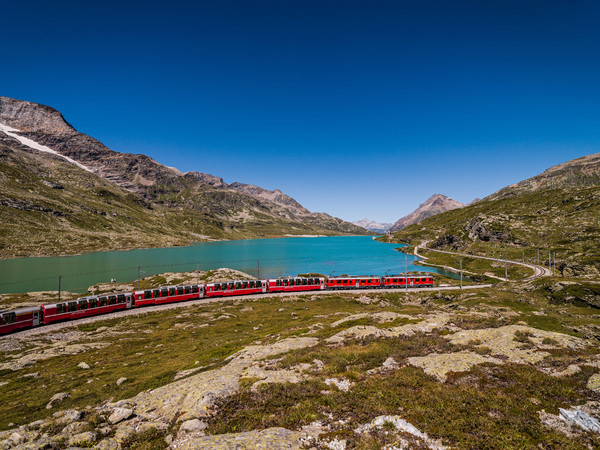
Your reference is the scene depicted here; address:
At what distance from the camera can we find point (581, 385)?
45.3ft

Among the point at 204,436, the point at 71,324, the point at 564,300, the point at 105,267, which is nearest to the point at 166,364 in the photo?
the point at 204,436

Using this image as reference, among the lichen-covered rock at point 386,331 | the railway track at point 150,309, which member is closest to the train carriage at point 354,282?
the railway track at point 150,309

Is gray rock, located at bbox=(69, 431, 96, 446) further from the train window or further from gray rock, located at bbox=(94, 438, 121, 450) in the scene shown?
the train window

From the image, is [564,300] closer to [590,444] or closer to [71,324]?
[590,444]

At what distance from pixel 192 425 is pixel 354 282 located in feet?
260

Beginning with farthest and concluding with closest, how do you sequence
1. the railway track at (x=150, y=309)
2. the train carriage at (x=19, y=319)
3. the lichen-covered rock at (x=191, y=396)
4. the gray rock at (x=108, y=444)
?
the railway track at (x=150, y=309) → the train carriage at (x=19, y=319) → the lichen-covered rock at (x=191, y=396) → the gray rock at (x=108, y=444)

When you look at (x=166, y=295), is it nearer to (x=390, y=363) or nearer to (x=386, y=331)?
(x=386, y=331)

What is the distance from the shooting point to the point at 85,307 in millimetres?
56125

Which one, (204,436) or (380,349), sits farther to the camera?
(380,349)

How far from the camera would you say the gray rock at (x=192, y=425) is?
1260cm

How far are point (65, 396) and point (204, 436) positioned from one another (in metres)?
18.3

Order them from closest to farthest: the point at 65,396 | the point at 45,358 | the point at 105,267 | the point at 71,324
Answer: the point at 65,396
the point at 45,358
the point at 71,324
the point at 105,267

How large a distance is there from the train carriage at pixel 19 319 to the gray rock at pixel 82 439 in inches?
1978

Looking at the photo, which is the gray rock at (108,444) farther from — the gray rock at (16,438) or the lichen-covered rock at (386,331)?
the lichen-covered rock at (386,331)
